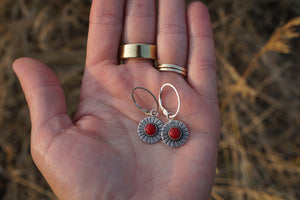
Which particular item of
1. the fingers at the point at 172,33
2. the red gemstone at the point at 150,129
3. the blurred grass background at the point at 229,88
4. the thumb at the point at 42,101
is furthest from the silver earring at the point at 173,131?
the blurred grass background at the point at 229,88

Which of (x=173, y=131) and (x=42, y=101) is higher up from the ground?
(x=42, y=101)

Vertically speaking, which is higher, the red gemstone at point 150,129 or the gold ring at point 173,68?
the gold ring at point 173,68

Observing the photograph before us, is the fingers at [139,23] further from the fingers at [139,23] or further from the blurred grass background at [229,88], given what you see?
the blurred grass background at [229,88]

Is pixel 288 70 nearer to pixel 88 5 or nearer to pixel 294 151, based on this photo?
pixel 294 151

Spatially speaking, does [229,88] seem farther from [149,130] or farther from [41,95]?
[41,95]

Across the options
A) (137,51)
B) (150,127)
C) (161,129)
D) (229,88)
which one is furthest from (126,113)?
(229,88)

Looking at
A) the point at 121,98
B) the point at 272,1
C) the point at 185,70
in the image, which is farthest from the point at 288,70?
the point at 121,98
